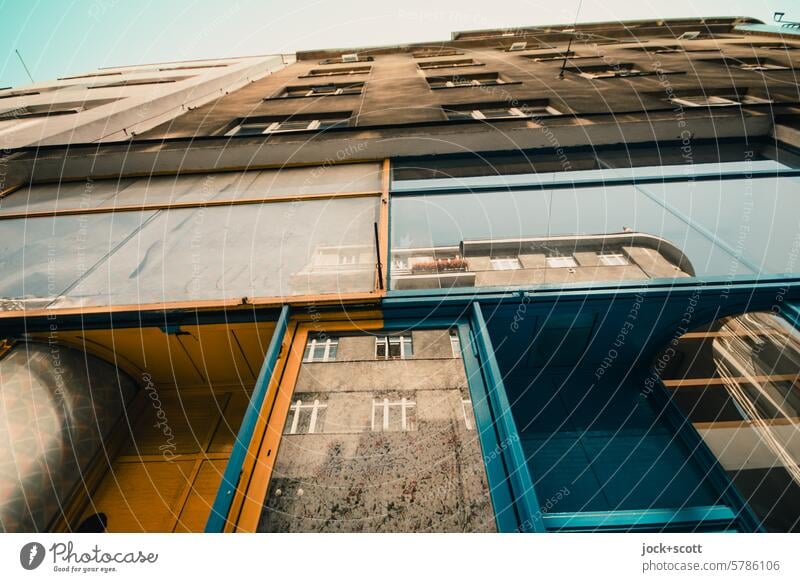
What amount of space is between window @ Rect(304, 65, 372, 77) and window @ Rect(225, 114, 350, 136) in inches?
293

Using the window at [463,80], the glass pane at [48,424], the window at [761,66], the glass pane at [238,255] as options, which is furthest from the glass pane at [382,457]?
the window at [761,66]

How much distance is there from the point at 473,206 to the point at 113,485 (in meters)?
6.99

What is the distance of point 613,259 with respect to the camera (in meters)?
5.11

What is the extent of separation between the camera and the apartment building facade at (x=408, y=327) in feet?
9.78

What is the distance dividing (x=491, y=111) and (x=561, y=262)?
752 centimetres

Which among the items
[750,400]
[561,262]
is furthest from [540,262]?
[750,400]

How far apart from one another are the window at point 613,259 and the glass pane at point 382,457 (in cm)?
321

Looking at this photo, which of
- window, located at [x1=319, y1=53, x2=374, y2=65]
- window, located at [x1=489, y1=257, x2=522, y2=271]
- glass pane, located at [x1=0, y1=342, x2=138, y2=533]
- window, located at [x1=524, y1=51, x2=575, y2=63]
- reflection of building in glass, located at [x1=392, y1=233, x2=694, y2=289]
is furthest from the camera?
window, located at [x1=319, y1=53, x2=374, y2=65]

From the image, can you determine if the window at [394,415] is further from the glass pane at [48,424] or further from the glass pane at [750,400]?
the glass pane at [750,400]

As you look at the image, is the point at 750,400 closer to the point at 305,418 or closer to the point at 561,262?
the point at 561,262

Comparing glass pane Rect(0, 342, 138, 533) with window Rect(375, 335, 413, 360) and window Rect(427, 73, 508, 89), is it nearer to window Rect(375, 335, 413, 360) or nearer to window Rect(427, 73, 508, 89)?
window Rect(375, 335, 413, 360)

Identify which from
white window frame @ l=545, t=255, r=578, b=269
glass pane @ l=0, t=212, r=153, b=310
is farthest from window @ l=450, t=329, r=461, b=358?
glass pane @ l=0, t=212, r=153, b=310

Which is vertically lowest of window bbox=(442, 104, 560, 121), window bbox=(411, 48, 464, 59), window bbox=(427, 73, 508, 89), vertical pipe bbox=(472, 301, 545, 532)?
vertical pipe bbox=(472, 301, 545, 532)

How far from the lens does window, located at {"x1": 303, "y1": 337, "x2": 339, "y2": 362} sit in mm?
3665
